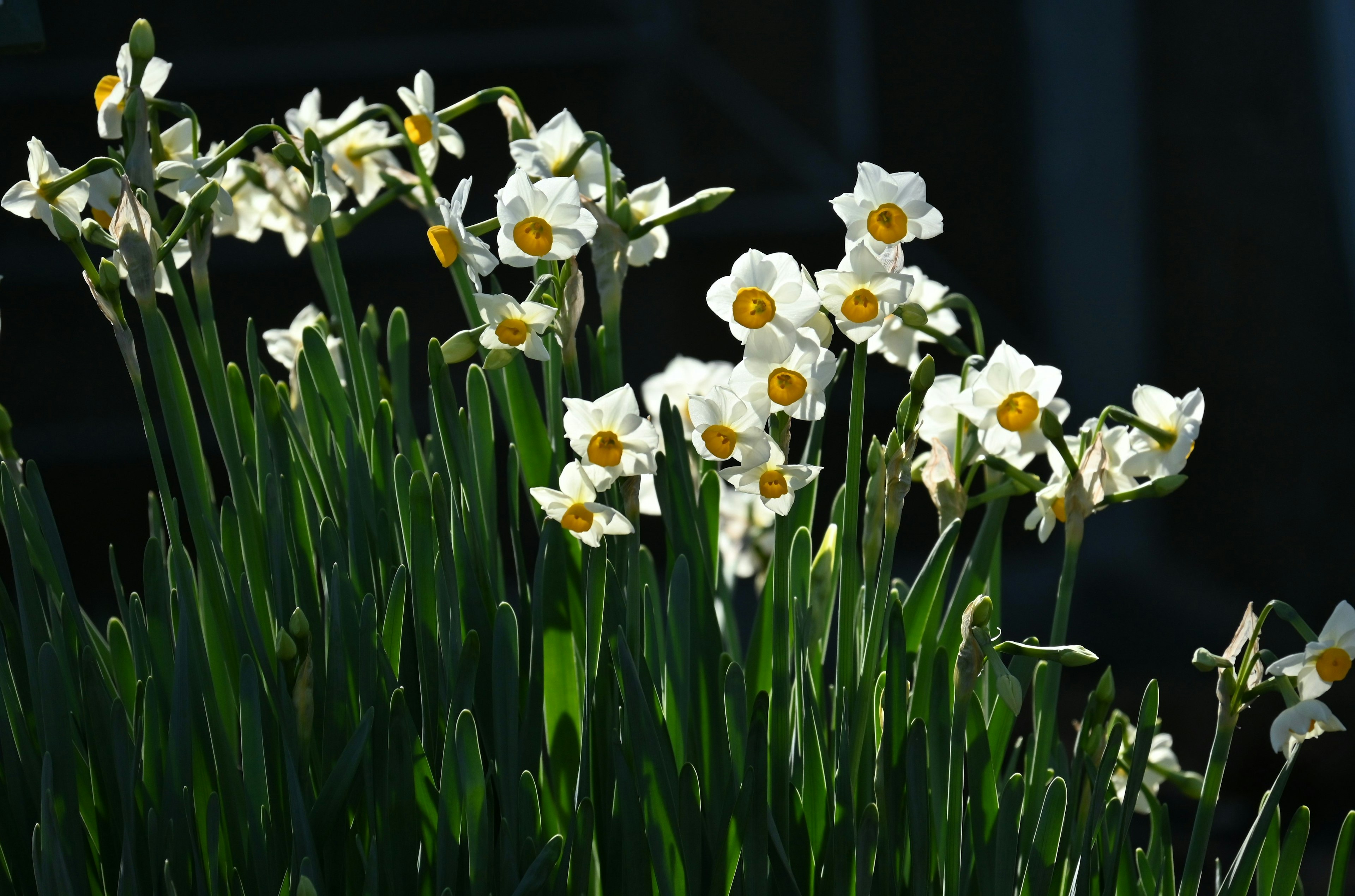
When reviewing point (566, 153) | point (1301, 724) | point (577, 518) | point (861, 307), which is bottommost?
point (1301, 724)

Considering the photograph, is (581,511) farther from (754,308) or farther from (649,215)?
(649,215)

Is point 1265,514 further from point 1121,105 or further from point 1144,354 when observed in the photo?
point 1121,105

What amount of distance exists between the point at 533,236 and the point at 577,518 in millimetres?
153

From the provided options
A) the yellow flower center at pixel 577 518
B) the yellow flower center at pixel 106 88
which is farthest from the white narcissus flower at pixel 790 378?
the yellow flower center at pixel 106 88

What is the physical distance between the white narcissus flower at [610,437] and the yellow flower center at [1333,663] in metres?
0.41

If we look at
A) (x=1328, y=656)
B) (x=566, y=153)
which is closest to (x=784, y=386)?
(x=566, y=153)

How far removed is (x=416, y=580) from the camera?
0.63 meters

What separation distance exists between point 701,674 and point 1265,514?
5.72 ft

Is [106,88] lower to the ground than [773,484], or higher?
higher

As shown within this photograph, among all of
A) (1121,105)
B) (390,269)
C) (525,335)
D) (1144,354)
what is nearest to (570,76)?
(390,269)

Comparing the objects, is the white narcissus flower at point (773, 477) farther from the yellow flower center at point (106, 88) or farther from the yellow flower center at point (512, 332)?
the yellow flower center at point (106, 88)

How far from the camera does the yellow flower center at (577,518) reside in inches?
22.7

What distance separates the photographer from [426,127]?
0.75 metres

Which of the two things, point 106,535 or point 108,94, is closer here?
point 108,94
